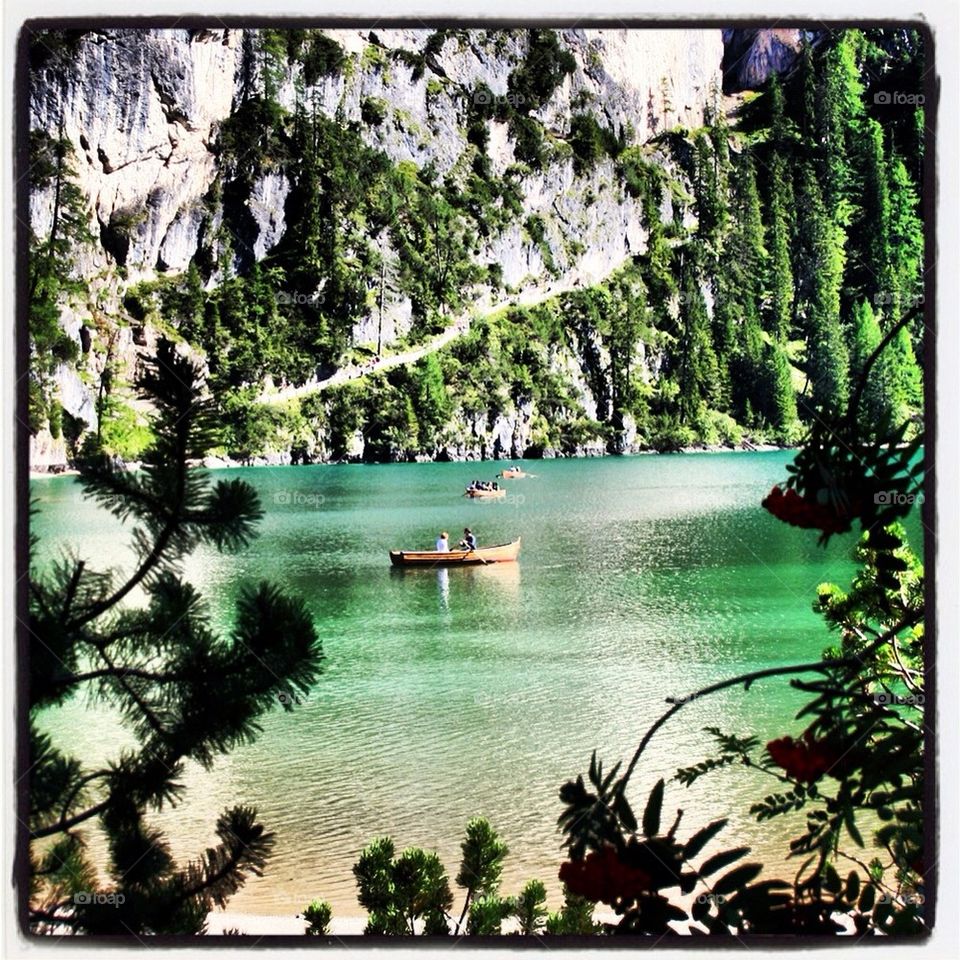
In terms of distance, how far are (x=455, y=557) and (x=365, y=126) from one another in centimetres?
742

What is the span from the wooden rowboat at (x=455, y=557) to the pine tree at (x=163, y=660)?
24.5ft

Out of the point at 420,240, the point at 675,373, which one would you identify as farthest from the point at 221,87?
the point at 675,373

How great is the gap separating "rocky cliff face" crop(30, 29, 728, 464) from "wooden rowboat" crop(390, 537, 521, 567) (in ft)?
18.6

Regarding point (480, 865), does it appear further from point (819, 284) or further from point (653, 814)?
point (819, 284)

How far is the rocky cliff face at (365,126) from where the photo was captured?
1435 centimetres

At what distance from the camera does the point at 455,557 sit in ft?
30.5

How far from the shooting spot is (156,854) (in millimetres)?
1684

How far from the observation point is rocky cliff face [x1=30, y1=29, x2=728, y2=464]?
14.4m

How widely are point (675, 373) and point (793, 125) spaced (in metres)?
3.31

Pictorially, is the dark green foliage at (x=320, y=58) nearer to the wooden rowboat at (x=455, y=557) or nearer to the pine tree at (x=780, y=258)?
the pine tree at (x=780, y=258)

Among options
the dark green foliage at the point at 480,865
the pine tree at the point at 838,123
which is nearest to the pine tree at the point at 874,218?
the pine tree at the point at 838,123

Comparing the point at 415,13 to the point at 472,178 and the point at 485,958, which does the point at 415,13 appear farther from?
the point at 472,178

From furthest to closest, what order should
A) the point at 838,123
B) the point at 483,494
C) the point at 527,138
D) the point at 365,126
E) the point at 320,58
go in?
the point at 365,126
the point at 527,138
the point at 838,123
the point at 320,58
the point at 483,494

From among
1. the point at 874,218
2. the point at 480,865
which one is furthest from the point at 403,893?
the point at 874,218
